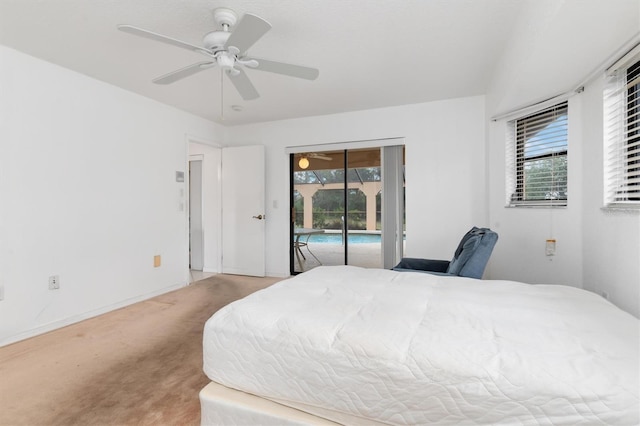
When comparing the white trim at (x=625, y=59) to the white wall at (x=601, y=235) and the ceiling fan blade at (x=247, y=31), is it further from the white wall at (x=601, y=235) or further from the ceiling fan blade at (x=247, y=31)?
the ceiling fan blade at (x=247, y=31)

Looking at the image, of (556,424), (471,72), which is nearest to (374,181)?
(471,72)

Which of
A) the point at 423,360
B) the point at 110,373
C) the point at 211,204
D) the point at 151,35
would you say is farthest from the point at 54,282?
the point at 423,360

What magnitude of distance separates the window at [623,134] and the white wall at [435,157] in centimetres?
158

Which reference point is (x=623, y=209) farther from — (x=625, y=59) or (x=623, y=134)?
(x=625, y=59)

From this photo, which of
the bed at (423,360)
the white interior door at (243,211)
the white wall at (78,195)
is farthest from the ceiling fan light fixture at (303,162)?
the bed at (423,360)

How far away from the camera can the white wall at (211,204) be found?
514cm

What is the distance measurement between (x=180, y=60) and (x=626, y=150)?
3.43 metres

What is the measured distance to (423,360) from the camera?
1061 mm

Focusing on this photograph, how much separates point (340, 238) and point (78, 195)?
3.70 metres

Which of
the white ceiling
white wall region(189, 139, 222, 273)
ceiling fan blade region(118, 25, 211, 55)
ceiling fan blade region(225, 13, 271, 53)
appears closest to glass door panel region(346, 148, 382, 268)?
the white ceiling

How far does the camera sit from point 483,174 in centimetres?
377

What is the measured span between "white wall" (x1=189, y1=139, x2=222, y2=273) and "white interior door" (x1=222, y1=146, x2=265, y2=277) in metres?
0.11

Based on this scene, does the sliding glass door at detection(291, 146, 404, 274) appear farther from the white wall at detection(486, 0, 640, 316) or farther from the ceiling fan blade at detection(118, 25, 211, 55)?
the ceiling fan blade at detection(118, 25, 211, 55)

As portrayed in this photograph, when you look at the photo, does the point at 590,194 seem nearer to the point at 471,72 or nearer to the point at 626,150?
the point at 626,150
